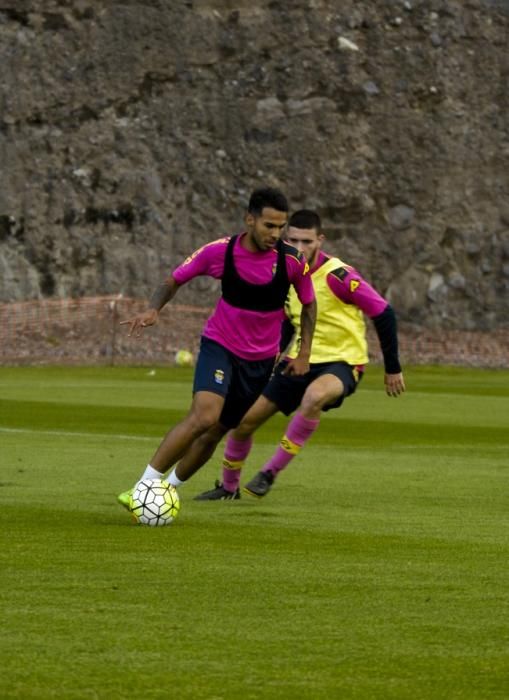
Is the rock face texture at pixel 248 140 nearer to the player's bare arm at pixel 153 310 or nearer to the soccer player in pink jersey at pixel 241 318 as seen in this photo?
the soccer player in pink jersey at pixel 241 318

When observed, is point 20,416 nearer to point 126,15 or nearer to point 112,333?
point 112,333

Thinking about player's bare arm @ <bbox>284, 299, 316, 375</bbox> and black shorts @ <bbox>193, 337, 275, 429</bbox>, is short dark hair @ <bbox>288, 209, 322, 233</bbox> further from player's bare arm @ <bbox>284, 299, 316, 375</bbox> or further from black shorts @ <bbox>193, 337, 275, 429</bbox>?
black shorts @ <bbox>193, 337, 275, 429</bbox>

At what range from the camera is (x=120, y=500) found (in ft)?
35.7

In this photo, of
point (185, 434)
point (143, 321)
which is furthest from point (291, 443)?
point (143, 321)

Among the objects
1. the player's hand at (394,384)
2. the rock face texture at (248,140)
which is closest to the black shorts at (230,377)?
the player's hand at (394,384)

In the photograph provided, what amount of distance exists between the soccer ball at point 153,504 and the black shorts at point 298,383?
3042mm

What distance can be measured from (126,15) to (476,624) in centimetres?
4260

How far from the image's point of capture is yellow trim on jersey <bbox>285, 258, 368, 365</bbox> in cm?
1412

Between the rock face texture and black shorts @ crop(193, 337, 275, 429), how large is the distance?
3470 centimetres

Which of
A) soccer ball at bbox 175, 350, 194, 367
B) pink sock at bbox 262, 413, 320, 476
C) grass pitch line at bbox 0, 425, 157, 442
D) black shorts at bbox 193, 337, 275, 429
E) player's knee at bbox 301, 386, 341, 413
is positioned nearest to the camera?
black shorts at bbox 193, 337, 275, 429

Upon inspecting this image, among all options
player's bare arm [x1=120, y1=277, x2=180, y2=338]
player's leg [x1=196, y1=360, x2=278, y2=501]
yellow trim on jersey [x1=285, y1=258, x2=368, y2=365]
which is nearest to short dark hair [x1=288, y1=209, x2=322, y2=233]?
yellow trim on jersey [x1=285, y1=258, x2=368, y2=365]

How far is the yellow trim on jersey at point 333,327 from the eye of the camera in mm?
14125

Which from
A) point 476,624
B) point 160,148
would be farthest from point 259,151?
point 476,624

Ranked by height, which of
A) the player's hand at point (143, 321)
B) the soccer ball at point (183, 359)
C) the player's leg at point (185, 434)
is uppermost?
the player's hand at point (143, 321)
